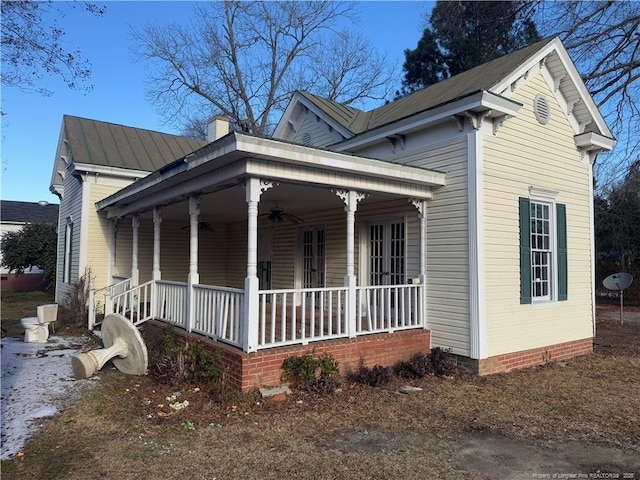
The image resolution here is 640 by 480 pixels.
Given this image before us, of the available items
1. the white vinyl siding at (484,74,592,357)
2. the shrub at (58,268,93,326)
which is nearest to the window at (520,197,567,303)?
the white vinyl siding at (484,74,592,357)

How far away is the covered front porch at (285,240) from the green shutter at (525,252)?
1.65 metres

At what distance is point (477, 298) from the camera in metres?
7.05

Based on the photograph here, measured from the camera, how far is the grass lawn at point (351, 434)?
395 cm

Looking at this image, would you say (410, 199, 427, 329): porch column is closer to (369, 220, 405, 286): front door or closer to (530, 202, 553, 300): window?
(369, 220, 405, 286): front door

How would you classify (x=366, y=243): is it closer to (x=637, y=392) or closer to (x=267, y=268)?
(x=267, y=268)

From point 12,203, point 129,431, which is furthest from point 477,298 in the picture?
point 12,203

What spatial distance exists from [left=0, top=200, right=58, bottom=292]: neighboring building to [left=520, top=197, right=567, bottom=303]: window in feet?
75.8

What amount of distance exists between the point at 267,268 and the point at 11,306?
1137 cm

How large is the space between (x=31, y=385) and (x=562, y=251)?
9.34 m

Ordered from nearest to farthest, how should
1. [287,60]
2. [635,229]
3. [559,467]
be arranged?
[559,467]
[635,229]
[287,60]

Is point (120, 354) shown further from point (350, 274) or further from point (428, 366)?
point (428, 366)

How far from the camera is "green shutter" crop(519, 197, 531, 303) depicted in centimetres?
775

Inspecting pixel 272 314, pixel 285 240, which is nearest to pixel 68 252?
pixel 285 240

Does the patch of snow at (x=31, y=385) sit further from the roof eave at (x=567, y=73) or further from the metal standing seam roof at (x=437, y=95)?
the roof eave at (x=567, y=73)
